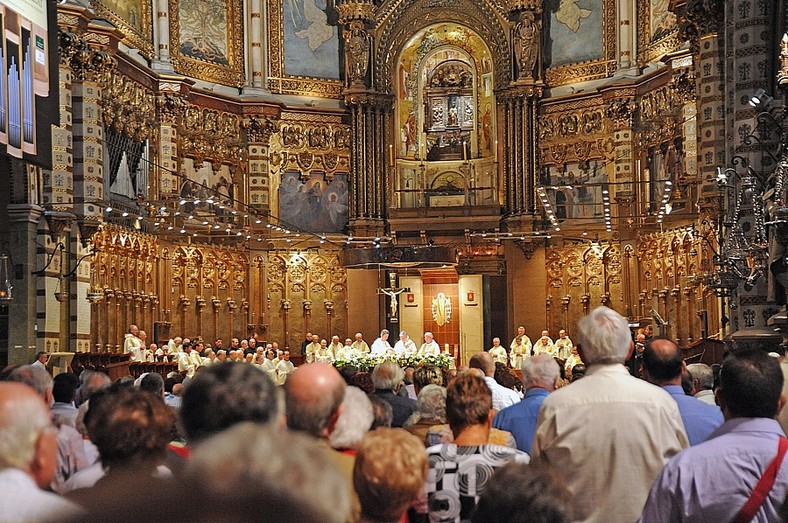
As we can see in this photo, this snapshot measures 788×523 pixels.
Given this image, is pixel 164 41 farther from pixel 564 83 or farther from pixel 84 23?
pixel 564 83

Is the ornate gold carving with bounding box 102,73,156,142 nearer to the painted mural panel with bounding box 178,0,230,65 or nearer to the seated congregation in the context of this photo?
the painted mural panel with bounding box 178,0,230,65

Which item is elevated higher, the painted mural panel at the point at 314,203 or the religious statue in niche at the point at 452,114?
the religious statue in niche at the point at 452,114

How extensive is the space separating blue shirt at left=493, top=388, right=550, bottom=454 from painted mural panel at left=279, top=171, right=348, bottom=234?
2976 cm

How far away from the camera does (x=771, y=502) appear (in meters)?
4.48

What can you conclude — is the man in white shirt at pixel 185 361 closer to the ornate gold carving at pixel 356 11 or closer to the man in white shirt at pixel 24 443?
the ornate gold carving at pixel 356 11

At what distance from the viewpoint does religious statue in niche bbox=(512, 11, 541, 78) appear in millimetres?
35750

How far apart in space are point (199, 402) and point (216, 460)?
149 centimetres

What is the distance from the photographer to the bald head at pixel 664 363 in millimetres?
6430

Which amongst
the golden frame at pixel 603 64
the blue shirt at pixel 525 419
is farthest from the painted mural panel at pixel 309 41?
the blue shirt at pixel 525 419

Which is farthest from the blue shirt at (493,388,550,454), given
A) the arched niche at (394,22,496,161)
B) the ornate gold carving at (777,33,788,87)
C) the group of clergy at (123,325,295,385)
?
the arched niche at (394,22,496,161)

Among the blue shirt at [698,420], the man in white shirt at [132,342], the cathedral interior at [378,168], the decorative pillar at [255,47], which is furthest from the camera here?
the decorative pillar at [255,47]

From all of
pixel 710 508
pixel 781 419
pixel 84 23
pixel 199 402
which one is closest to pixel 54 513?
pixel 199 402

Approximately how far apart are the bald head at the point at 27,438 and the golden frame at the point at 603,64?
33.1 m

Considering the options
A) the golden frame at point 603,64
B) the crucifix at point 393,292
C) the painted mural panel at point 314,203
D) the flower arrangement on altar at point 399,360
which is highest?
the golden frame at point 603,64
